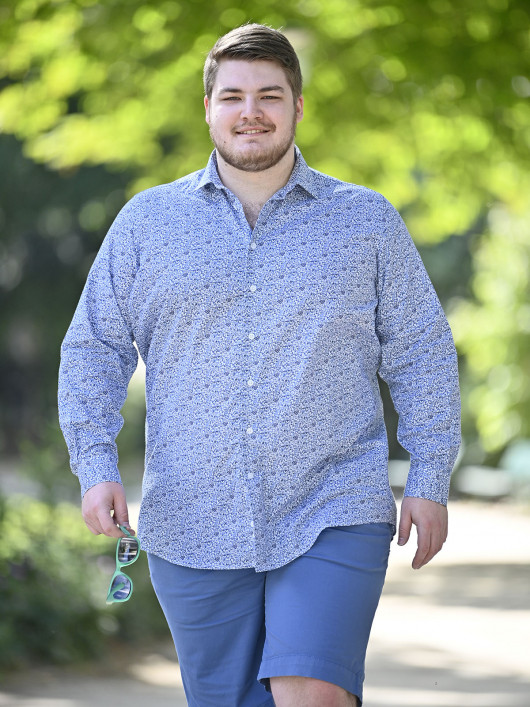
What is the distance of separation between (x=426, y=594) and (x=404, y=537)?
6772mm

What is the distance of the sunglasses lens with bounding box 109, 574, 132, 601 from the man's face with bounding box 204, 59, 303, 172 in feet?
3.55

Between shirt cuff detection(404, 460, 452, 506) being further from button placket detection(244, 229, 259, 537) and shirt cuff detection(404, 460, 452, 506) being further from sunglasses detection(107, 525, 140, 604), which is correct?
sunglasses detection(107, 525, 140, 604)

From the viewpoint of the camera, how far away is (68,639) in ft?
22.5

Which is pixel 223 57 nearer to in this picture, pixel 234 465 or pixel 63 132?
pixel 234 465

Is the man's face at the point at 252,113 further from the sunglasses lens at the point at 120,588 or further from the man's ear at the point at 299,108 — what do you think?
the sunglasses lens at the point at 120,588

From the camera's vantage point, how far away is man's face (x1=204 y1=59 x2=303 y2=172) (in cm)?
319

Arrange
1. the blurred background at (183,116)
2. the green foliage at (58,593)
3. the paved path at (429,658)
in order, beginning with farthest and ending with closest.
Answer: the blurred background at (183,116), the green foliage at (58,593), the paved path at (429,658)

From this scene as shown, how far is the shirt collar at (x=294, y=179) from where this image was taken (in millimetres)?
3242

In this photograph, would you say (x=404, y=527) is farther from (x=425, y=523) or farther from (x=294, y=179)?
(x=294, y=179)

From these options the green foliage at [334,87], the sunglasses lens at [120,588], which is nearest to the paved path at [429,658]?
the green foliage at [334,87]

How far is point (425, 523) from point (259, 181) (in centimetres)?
97

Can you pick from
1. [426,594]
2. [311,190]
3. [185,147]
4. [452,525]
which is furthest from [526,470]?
[311,190]

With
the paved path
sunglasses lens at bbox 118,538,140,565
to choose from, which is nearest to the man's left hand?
sunglasses lens at bbox 118,538,140,565

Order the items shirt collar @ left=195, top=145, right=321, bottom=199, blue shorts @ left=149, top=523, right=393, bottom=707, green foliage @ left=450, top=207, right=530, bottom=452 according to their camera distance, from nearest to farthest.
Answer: blue shorts @ left=149, top=523, right=393, bottom=707 → shirt collar @ left=195, top=145, right=321, bottom=199 → green foliage @ left=450, top=207, right=530, bottom=452
